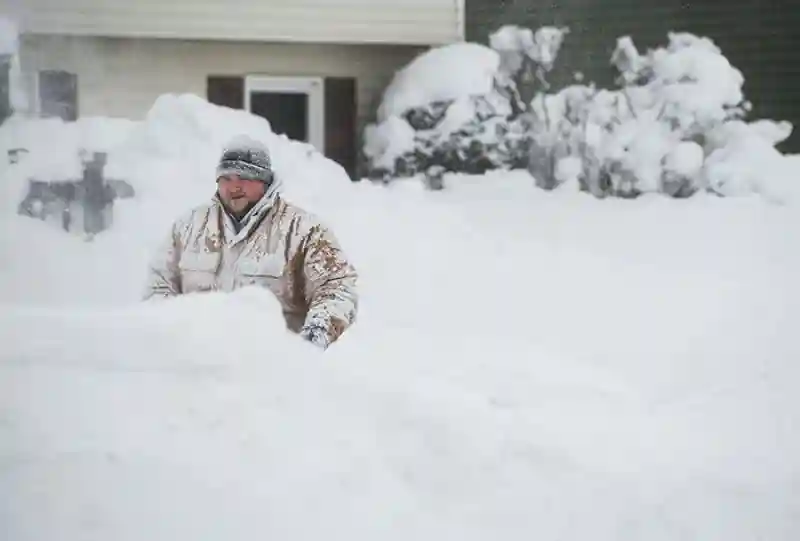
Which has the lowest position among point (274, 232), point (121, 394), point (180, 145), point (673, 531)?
point (673, 531)

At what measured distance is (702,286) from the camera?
2.79m

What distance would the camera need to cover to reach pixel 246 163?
7.59 feet

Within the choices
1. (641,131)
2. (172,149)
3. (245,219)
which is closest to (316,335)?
(245,219)

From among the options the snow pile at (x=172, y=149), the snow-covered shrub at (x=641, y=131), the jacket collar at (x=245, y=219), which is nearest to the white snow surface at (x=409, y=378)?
the snow pile at (x=172, y=149)

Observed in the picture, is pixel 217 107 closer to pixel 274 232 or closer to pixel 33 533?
pixel 274 232

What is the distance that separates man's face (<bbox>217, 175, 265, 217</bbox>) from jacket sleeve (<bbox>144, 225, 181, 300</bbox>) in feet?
0.45

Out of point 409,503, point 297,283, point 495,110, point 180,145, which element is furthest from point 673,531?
point 495,110

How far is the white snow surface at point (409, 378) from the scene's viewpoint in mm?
1869

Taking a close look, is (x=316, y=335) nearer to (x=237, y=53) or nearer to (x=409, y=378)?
(x=409, y=378)

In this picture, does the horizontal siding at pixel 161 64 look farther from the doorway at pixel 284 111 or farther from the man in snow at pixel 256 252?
the man in snow at pixel 256 252

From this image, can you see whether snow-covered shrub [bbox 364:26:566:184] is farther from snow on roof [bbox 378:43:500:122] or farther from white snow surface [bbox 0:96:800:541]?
white snow surface [bbox 0:96:800:541]

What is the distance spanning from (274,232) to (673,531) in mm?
908

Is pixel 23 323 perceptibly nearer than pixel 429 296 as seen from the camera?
Yes

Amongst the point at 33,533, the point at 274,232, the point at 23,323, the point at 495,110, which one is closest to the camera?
the point at 33,533
